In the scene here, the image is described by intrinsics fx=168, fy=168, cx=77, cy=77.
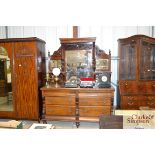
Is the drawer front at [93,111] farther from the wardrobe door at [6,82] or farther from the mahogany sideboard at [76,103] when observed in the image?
the wardrobe door at [6,82]

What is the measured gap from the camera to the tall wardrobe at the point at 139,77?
3.27m

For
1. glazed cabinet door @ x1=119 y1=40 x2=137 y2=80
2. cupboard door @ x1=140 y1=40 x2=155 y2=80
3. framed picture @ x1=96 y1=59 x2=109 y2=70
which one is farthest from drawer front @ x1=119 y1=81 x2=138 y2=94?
framed picture @ x1=96 y1=59 x2=109 y2=70

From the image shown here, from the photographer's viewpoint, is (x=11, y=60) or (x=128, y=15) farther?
(x=11, y=60)

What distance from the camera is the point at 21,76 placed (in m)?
3.27

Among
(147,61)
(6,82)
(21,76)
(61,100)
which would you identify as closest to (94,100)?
(61,100)

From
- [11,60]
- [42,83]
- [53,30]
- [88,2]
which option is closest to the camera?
[88,2]

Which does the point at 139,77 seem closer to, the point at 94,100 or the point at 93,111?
the point at 94,100

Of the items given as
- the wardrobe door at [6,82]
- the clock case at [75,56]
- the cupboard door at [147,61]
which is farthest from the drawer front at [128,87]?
the wardrobe door at [6,82]

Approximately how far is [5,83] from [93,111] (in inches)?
73.2

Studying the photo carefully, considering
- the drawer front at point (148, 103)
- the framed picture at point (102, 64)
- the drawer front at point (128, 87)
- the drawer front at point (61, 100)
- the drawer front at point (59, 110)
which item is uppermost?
the framed picture at point (102, 64)

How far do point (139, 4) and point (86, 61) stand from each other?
3.18 m
